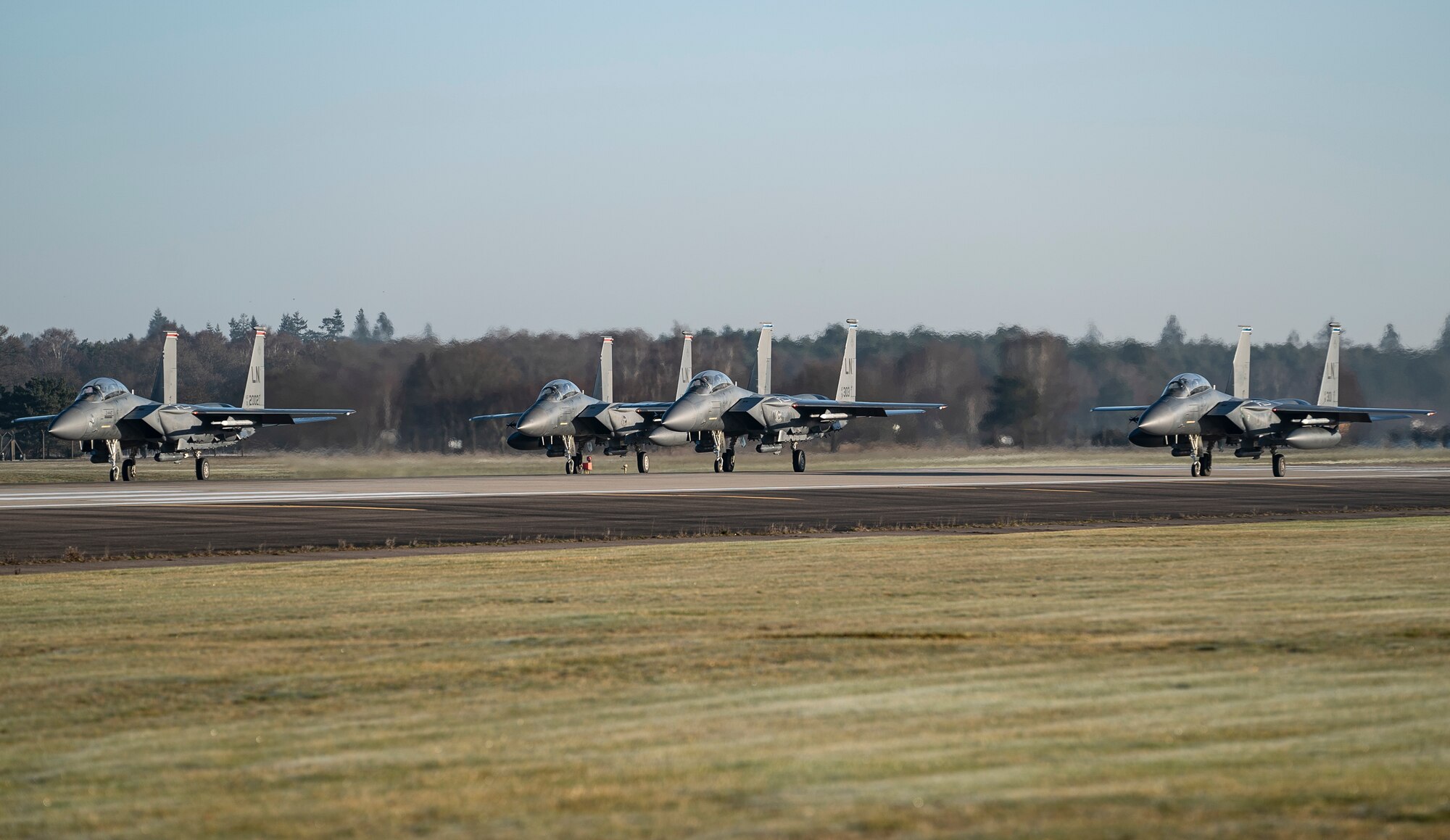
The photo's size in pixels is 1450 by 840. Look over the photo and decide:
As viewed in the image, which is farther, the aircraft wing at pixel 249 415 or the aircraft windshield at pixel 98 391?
the aircraft wing at pixel 249 415

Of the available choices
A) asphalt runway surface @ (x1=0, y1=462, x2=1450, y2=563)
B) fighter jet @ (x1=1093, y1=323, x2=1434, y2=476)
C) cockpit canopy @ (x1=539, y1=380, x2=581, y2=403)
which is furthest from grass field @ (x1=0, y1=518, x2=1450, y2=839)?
cockpit canopy @ (x1=539, y1=380, x2=581, y2=403)

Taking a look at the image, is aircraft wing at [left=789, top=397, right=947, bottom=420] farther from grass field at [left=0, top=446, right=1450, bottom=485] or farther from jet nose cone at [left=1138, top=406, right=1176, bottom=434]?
jet nose cone at [left=1138, top=406, right=1176, bottom=434]

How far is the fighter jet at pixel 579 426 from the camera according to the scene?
191 ft

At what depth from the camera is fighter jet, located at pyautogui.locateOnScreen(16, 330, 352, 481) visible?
51406 mm

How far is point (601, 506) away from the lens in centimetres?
3200

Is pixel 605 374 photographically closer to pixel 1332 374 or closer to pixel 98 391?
pixel 98 391

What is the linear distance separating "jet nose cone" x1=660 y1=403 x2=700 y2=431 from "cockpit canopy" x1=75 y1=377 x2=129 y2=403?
19.8m

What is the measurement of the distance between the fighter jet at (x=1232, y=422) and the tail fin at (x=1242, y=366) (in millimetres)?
26

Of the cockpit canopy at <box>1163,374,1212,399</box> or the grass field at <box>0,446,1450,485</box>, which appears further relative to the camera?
the grass field at <box>0,446,1450,485</box>

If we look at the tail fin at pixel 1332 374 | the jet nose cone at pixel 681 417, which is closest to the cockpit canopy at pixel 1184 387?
the tail fin at pixel 1332 374

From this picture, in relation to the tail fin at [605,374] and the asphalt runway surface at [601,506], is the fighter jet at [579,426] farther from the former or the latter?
the asphalt runway surface at [601,506]

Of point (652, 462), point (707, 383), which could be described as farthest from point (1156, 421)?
point (652, 462)

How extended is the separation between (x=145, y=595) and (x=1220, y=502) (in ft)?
79.6

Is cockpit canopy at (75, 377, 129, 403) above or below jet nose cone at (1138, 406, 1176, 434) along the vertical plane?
above
